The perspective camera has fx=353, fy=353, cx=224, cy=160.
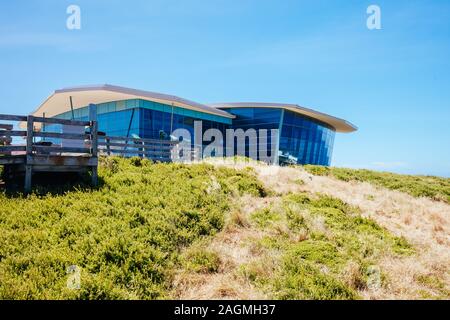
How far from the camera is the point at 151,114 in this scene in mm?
30766

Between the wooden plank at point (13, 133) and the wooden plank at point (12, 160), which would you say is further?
the wooden plank at point (13, 133)

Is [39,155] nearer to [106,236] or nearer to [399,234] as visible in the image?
[106,236]

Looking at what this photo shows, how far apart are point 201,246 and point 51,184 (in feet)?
17.6

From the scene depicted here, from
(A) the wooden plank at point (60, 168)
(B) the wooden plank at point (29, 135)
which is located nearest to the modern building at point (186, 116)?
(A) the wooden plank at point (60, 168)

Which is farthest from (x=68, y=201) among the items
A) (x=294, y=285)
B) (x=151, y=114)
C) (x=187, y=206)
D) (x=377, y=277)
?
(x=151, y=114)

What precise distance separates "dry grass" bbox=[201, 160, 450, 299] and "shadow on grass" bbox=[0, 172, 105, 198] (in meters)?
4.53

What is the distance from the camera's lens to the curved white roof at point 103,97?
2698 cm

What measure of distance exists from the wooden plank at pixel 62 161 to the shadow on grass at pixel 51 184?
1.75ft

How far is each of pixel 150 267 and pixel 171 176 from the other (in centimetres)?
673

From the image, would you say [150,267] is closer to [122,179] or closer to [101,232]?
[101,232]

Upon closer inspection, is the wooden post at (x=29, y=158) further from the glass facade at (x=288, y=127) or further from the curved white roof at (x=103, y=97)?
the glass facade at (x=288, y=127)

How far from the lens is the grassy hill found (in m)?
6.27

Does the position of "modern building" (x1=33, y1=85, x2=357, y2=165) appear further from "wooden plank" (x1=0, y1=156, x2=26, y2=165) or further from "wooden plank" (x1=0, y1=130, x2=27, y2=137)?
"wooden plank" (x1=0, y1=156, x2=26, y2=165)

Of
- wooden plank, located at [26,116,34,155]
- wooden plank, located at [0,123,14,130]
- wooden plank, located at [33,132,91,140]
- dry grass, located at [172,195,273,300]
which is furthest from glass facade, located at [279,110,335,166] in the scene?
wooden plank, located at [26,116,34,155]
